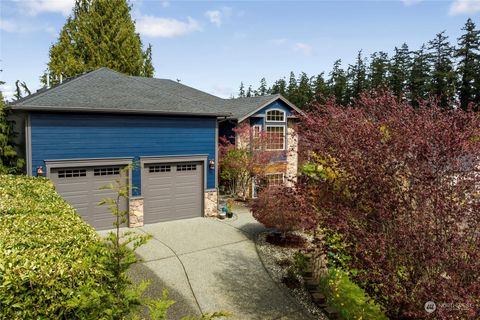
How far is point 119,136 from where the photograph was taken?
13.9 m

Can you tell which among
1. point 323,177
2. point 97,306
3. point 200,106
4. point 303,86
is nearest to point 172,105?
point 200,106

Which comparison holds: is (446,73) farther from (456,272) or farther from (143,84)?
(456,272)

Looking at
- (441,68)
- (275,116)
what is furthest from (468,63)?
(275,116)

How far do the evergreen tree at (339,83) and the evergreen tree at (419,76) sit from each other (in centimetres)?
1096

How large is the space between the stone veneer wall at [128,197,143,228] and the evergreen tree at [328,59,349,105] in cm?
5002

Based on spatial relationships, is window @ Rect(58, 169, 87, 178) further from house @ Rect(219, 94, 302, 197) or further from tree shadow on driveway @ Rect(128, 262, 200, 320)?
house @ Rect(219, 94, 302, 197)

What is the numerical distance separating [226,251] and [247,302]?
3409mm

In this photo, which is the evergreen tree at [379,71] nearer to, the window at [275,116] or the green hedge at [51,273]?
the window at [275,116]

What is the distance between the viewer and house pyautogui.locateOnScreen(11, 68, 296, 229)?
12539 millimetres

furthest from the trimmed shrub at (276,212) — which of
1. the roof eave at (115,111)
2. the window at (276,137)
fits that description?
the window at (276,137)

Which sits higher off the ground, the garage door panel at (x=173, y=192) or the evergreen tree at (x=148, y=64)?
the evergreen tree at (x=148, y=64)

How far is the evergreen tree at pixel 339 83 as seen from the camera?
61156 millimetres

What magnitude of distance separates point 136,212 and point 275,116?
12327 millimetres

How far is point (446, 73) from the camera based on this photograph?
150 feet
